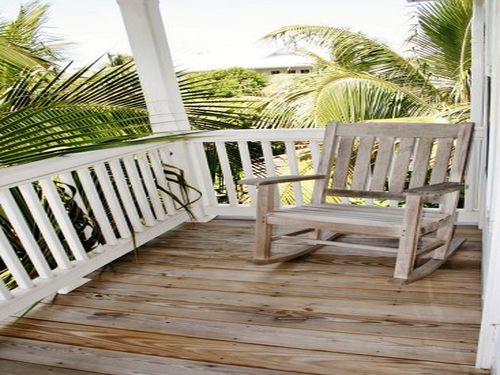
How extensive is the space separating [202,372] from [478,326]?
3.68ft

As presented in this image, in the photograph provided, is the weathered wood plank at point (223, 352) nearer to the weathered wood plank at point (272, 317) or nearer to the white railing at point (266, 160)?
the weathered wood plank at point (272, 317)

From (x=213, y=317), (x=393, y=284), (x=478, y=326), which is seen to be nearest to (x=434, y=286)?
(x=393, y=284)

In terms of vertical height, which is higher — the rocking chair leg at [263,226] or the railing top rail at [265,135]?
the railing top rail at [265,135]

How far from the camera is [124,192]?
3238mm

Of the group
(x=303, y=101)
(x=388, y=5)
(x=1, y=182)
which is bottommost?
(x=303, y=101)

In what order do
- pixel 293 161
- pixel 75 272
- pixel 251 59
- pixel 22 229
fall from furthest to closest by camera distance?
pixel 251 59
pixel 293 161
pixel 75 272
pixel 22 229

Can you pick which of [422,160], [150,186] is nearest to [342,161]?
[422,160]

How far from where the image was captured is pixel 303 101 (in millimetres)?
9227

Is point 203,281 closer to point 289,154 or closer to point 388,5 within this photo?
point 289,154

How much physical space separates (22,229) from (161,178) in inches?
48.0

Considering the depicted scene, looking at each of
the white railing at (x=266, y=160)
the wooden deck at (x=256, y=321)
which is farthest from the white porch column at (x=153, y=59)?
the wooden deck at (x=256, y=321)

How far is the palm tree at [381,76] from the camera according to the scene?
8820mm

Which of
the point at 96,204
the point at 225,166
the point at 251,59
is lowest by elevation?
the point at 251,59

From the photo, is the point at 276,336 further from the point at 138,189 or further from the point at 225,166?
the point at 225,166
